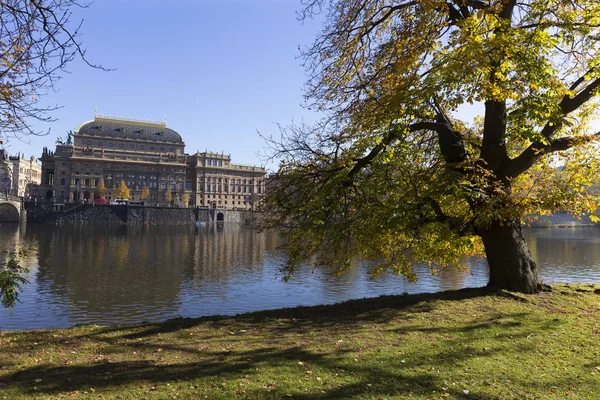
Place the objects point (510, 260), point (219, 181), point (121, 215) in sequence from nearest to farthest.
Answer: point (510, 260), point (121, 215), point (219, 181)

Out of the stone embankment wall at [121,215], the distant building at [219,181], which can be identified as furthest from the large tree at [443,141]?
the distant building at [219,181]

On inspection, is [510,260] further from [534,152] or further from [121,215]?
[121,215]

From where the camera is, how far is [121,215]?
10788 centimetres

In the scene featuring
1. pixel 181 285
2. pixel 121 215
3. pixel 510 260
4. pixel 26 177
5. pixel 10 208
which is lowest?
pixel 181 285

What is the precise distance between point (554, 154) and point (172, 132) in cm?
13956

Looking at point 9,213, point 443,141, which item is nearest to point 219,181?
point 9,213

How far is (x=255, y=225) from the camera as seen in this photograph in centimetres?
1199

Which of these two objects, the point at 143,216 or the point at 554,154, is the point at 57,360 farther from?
the point at 143,216

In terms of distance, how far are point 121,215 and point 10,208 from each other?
22989 mm

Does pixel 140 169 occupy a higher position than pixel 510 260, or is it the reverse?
pixel 140 169

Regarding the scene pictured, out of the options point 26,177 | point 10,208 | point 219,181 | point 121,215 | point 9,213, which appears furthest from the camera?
point 219,181

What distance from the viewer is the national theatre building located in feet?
408

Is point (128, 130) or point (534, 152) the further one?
point (128, 130)

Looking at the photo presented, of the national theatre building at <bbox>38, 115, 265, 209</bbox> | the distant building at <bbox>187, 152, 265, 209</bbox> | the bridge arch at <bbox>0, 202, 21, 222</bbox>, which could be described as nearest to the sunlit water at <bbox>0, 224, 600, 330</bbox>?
→ the bridge arch at <bbox>0, 202, 21, 222</bbox>
